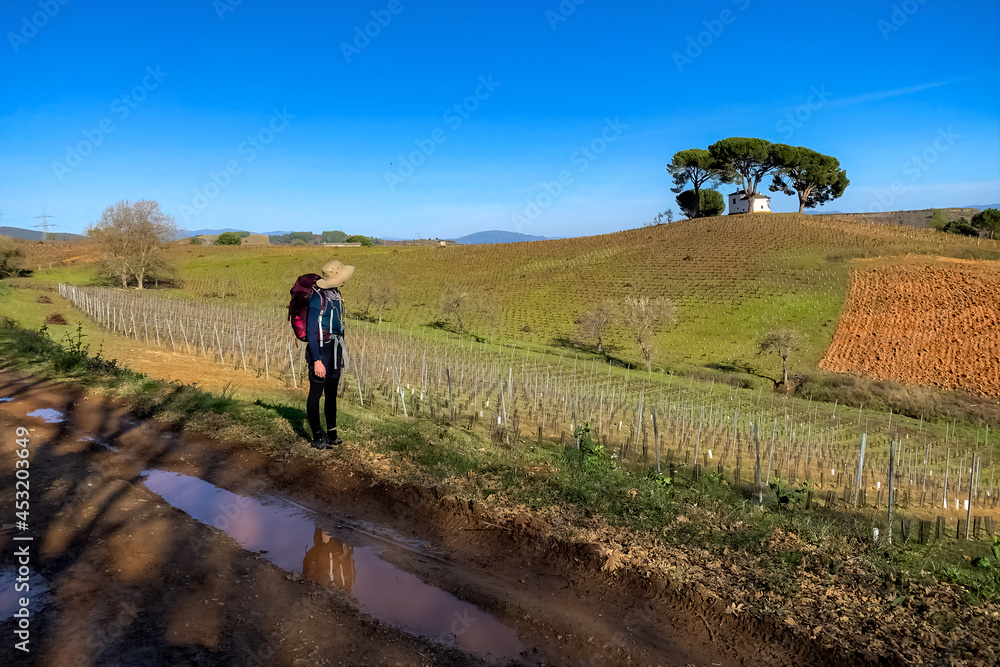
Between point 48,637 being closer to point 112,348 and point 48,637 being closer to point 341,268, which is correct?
point 341,268

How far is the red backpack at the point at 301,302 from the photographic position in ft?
19.6

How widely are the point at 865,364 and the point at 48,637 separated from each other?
114ft

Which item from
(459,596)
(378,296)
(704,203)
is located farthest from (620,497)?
(704,203)

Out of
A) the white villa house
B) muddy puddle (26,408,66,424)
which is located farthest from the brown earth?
the white villa house

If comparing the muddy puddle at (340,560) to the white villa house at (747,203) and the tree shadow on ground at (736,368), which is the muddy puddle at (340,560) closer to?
the tree shadow on ground at (736,368)

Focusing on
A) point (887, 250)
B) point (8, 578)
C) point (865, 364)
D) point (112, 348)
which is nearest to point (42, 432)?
point (8, 578)

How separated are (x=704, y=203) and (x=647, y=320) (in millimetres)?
62566

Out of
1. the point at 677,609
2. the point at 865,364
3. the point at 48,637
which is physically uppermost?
the point at 48,637

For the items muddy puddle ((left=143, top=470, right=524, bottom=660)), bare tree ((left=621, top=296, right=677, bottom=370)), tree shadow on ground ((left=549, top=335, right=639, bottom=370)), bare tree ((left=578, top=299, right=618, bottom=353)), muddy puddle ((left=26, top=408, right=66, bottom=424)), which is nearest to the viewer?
muddy puddle ((left=143, top=470, right=524, bottom=660))

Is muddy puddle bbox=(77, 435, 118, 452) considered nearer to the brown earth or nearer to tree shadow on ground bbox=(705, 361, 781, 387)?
the brown earth

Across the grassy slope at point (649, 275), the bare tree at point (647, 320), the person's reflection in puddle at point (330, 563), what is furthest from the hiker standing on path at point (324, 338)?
the grassy slope at point (649, 275)

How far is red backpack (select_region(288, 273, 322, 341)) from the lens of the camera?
19.6 feet

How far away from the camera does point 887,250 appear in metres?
47.3

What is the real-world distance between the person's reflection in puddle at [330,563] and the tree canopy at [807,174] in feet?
277
